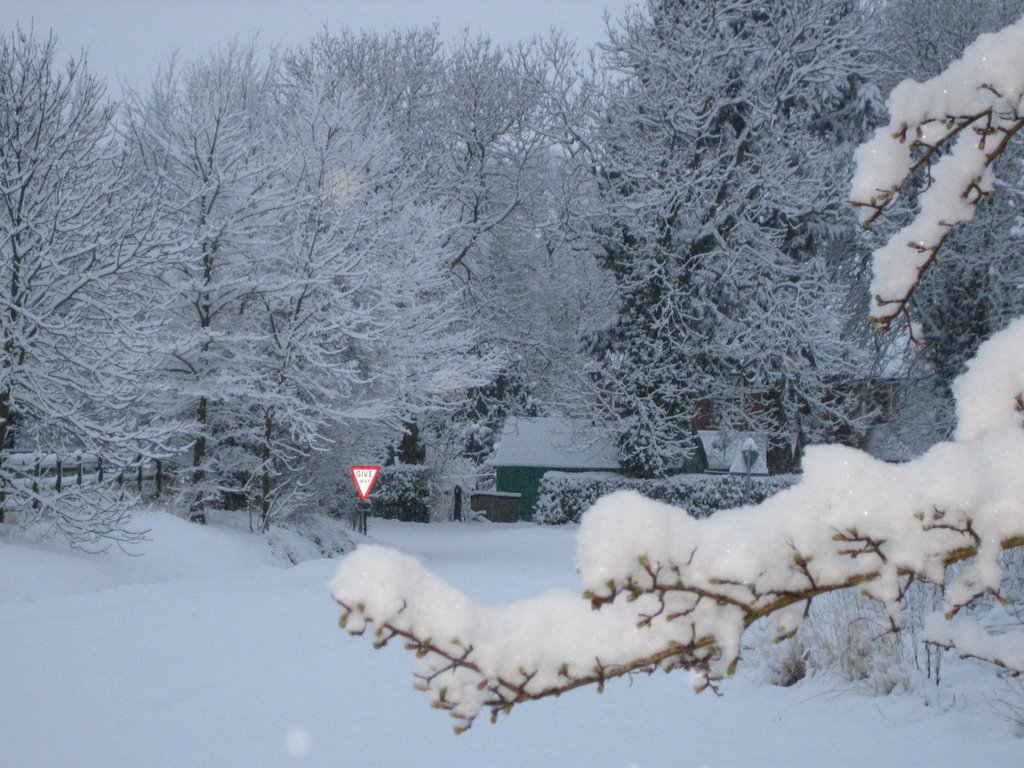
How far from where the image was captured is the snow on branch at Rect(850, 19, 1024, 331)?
1845mm

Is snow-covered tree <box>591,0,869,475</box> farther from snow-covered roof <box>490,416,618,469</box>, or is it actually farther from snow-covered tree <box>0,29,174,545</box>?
snow-covered tree <box>0,29,174,545</box>

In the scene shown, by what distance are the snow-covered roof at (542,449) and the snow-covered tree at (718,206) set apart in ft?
18.4

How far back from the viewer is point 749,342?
79.3ft

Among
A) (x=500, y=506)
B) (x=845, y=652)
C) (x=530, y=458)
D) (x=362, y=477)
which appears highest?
(x=530, y=458)

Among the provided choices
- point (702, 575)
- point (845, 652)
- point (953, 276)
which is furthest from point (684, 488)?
point (702, 575)

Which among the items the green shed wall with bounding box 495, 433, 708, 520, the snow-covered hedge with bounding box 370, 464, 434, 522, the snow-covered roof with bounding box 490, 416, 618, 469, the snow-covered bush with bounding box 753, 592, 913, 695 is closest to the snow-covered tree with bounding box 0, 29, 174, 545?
the snow-covered bush with bounding box 753, 592, 913, 695

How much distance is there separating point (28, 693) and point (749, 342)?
20.1 meters

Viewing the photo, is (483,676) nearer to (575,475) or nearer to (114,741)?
(114,741)

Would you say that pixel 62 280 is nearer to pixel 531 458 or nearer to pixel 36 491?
pixel 36 491

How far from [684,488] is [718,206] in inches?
279

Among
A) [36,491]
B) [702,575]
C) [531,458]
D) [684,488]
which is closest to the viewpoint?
[702,575]

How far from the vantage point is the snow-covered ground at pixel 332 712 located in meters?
5.02

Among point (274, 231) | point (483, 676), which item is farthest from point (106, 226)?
point (483, 676)

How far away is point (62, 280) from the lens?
1159 centimetres
